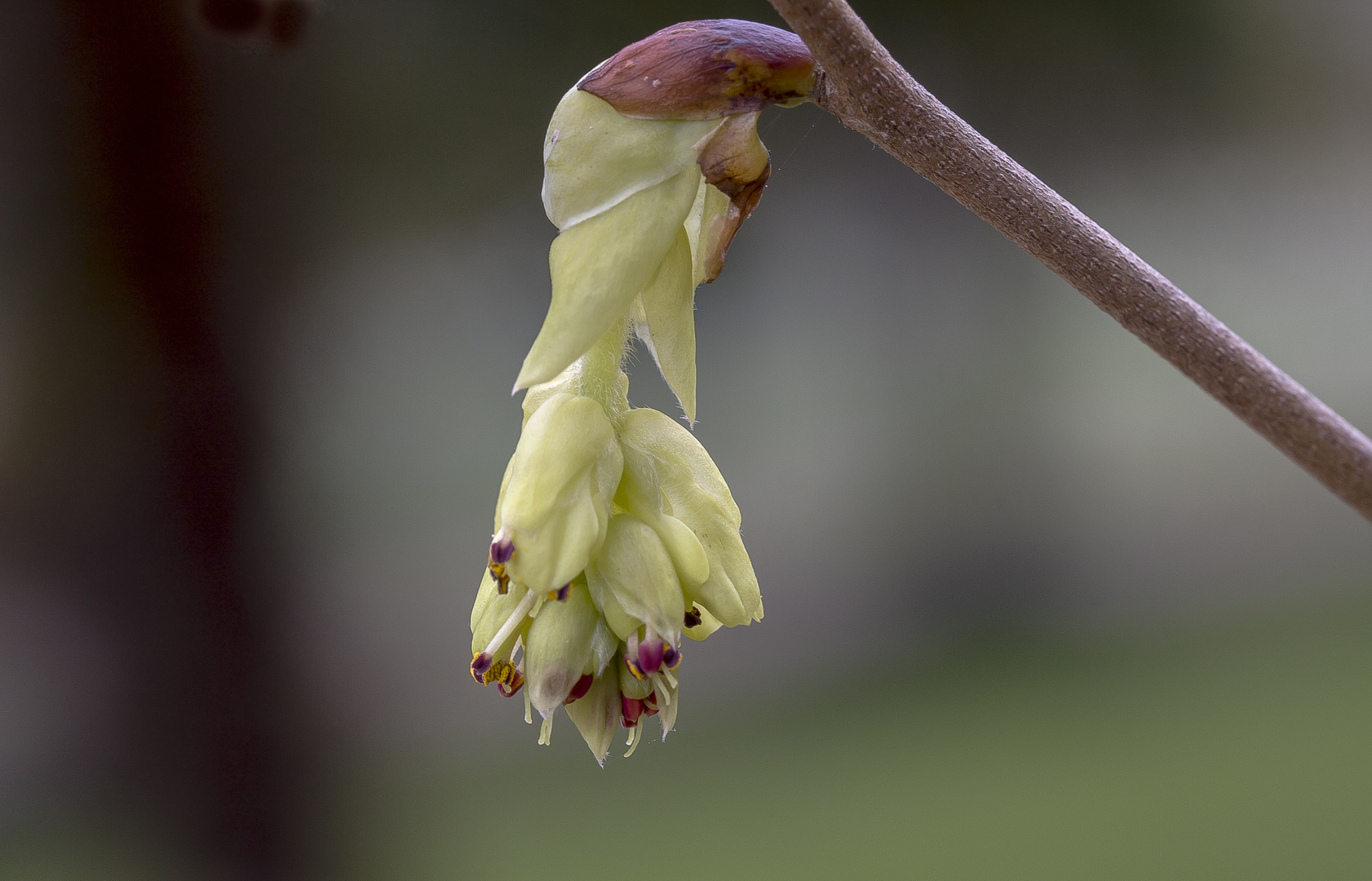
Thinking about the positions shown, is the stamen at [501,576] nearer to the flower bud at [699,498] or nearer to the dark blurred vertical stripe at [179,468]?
the flower bud at [699,498]

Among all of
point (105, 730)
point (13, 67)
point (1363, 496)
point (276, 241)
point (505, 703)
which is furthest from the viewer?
point (505, 703)

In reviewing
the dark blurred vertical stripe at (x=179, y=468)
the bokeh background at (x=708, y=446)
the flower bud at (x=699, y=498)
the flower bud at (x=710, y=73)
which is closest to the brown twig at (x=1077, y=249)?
the flower bud at (x=710, y=73)

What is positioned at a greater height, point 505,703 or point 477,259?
point 477,259

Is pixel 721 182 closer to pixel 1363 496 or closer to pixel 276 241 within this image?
pixel 1363 496

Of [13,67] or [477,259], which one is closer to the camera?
[13,67]

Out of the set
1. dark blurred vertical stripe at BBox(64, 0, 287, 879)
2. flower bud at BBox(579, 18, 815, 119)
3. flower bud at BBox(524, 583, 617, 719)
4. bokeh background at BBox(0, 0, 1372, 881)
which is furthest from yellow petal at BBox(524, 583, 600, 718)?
dark blurred vertical stripe at BBox(64, 0, 287, 879)

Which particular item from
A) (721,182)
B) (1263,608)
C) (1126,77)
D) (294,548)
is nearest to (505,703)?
(294,548)

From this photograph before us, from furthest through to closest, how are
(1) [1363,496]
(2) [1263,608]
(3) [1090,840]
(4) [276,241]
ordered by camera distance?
(2) [1263,608], (3) [1090,840], (4) [276,241], (1) [1363,496]

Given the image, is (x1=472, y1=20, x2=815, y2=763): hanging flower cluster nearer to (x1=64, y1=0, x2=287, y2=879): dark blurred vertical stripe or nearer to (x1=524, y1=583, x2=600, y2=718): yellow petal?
(x1=524, y1=583, x2=600, y2=718): yellow petal
